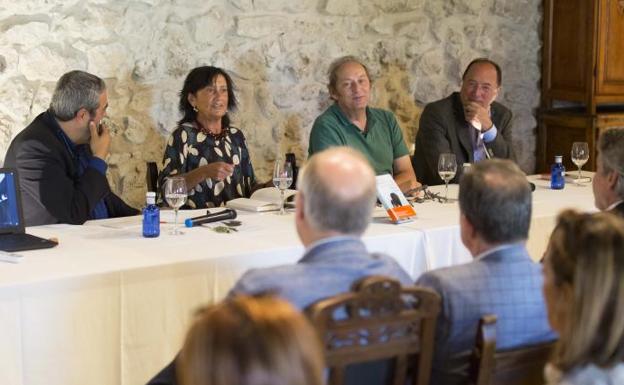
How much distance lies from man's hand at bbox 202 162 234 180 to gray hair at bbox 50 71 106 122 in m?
0.59

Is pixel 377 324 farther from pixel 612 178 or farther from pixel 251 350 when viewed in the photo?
pixel 612 178

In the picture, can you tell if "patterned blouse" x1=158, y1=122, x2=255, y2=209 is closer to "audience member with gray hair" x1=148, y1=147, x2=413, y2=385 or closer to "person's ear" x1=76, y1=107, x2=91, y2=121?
"person's ear" x1=76, y1=107, x2=91, y2=121

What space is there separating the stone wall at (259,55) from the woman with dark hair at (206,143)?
1.26 feet

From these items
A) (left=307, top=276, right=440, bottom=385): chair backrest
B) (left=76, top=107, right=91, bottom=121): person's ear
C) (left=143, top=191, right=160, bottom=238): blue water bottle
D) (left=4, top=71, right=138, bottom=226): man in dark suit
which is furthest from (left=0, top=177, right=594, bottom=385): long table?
(left=307, top=276, right=440, bottom=385): chair backrest

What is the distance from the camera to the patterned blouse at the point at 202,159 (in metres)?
4.70


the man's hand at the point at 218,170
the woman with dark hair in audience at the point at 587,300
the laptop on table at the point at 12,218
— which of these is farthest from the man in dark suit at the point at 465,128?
the woman with dark hair in audience at the point at 587,300

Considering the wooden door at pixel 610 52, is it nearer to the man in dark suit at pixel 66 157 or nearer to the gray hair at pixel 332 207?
the man in dark suit at pixel 66 157

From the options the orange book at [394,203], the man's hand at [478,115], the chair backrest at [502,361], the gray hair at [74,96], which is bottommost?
the chair backrest at [502,361]

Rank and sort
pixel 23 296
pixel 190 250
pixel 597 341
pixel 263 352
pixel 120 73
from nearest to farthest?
pixel 263 352 < pixel 597 341 < pixel 23 296 < pixel 190 250 < pixel 120 73

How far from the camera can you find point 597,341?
5.61 feet

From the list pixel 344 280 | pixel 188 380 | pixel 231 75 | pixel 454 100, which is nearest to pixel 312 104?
pixel 231 75

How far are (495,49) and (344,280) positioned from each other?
448 centimetres

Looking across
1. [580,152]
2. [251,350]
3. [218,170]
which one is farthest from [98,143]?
[251,350]

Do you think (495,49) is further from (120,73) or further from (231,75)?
(120,73)
